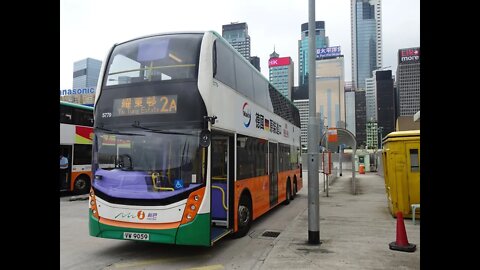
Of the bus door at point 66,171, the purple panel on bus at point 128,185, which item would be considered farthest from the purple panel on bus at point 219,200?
the bus door at point 66,171

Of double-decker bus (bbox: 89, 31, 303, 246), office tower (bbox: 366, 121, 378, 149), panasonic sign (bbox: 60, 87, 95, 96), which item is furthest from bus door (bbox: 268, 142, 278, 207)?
office tower (bbox: 366, 121, 378, 149)

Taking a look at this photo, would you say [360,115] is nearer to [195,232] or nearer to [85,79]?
[85,79]

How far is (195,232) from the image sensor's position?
575cm

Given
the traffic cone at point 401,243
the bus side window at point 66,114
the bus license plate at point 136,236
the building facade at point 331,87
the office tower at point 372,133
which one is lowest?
the traffic cone at point 401,243

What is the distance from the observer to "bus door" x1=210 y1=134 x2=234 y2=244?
718 cm

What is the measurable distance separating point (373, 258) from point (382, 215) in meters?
4.59

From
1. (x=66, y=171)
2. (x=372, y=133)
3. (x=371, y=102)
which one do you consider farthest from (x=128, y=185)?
(x=372, y=133)

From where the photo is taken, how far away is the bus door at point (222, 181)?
7176 mm

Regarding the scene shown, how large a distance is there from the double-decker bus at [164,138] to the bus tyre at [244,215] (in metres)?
0.36

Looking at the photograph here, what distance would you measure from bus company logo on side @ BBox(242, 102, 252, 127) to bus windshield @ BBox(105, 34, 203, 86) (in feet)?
6.59

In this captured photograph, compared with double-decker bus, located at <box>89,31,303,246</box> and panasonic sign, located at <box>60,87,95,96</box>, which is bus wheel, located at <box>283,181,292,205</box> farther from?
panasonic sign, located at <box>60,87,95,96</box>

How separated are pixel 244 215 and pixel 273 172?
9.65 feet

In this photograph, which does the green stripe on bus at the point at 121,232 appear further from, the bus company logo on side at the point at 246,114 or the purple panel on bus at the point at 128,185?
the bus company logo on side at the point at 246,114
